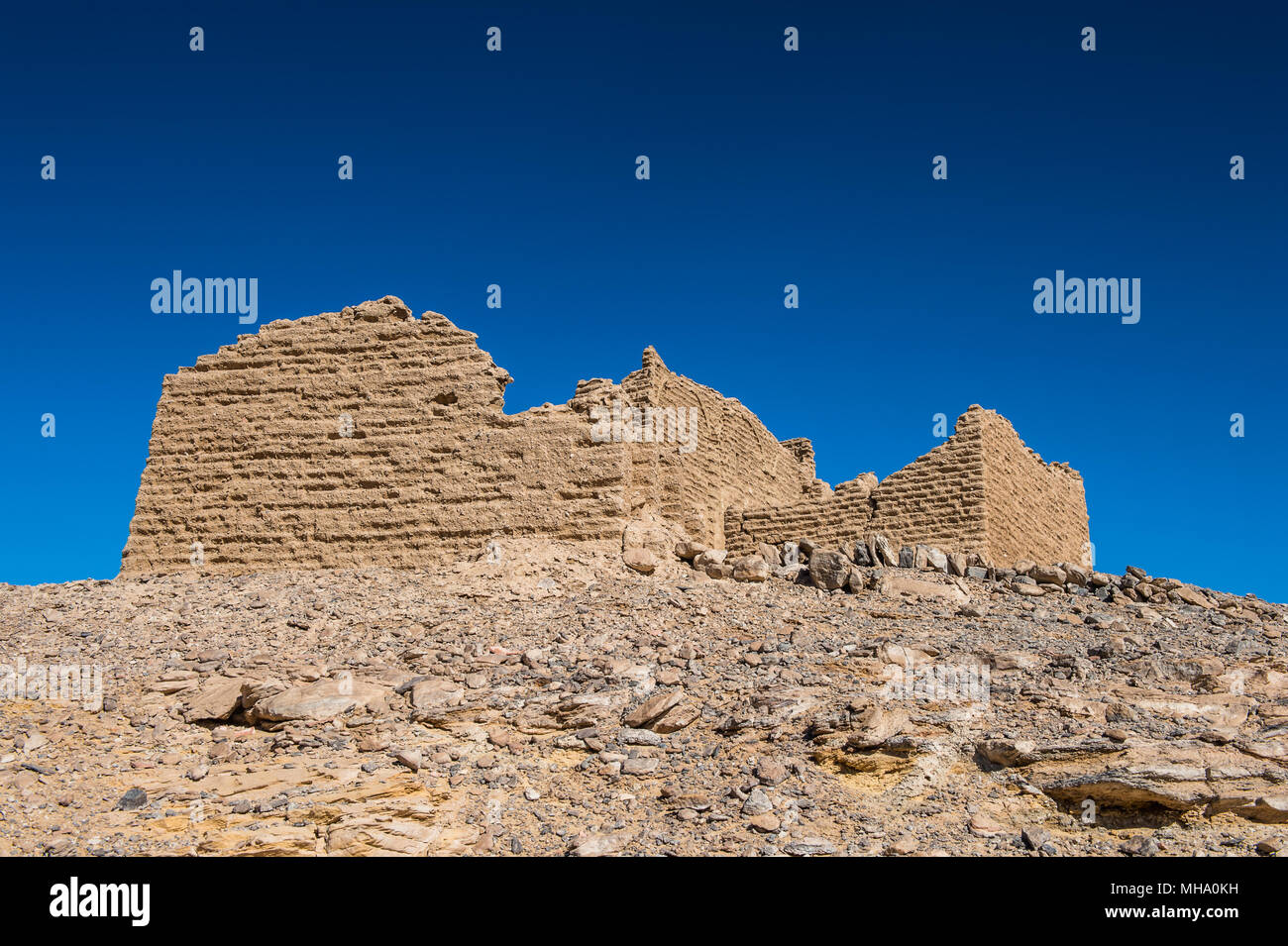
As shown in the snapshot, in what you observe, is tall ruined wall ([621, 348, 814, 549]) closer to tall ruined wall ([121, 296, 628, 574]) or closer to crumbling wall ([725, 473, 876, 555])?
crumbling wall ([725, 473, 876, 555])

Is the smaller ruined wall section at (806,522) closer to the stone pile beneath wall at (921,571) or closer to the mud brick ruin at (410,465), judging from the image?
the mud brick ruin at (410,465)

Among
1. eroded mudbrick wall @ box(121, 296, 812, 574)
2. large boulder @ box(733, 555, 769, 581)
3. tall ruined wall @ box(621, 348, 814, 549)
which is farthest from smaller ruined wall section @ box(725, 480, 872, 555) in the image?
large boulder @ box(733, 555, 769, 581)

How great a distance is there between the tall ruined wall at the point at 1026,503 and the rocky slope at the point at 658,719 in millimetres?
2760

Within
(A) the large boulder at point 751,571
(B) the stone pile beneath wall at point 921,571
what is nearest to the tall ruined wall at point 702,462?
(B) the stone pile beneath wall at point 921,571

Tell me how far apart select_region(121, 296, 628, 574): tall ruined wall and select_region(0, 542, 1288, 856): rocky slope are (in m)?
1.17

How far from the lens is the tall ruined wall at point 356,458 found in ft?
43.9

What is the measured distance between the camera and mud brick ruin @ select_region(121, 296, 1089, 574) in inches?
527

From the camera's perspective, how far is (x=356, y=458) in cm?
1386

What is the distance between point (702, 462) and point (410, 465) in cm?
421

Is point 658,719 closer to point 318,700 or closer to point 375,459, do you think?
point 318,700

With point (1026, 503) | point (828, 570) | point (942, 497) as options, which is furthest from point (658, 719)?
point (1026, 503)

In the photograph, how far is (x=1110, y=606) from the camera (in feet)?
37.9

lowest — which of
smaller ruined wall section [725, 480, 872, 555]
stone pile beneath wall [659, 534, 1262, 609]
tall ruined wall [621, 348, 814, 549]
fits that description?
stone pile beneath wall [659, 534, 1262, 609]
